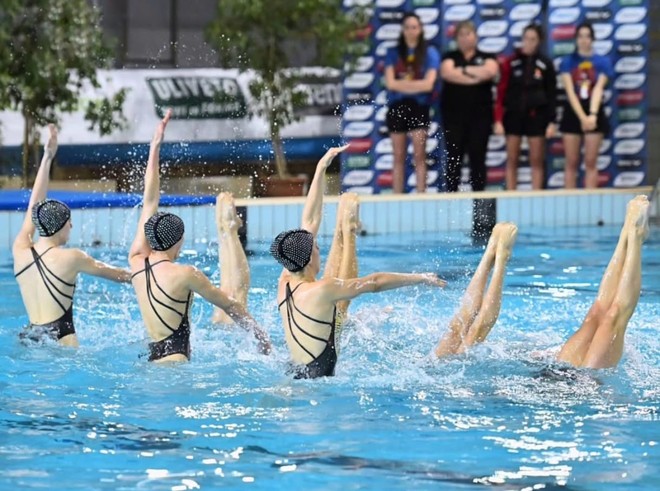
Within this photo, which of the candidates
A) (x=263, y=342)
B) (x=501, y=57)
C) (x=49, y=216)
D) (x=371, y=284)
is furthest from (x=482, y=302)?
(x=501, y=57)

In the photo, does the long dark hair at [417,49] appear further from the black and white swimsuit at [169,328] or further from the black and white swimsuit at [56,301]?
the black and white swimsuit at [169,328]

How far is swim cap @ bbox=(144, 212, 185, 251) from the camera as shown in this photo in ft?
19.4

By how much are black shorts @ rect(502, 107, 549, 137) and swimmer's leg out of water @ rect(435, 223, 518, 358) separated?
736cm

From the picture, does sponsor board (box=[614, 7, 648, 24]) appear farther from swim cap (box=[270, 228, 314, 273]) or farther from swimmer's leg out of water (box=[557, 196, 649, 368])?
swim cap (box=[270, 228, 314, 273])

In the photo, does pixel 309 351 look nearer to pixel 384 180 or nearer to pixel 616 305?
pixel 616 305

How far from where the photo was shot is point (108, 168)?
A: 14.1 meters

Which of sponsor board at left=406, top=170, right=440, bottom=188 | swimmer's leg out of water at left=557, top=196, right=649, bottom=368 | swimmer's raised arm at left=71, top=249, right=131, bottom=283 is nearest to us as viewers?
swimmer's leg out of water at left=557, top=196, right=649, bottom=368

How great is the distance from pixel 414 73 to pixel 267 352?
748cm

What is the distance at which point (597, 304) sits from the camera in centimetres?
576

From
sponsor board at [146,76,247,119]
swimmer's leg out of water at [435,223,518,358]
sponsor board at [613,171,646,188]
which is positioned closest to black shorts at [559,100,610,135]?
sponsor board at [613,171,646,188]

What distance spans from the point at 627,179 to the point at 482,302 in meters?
8.30

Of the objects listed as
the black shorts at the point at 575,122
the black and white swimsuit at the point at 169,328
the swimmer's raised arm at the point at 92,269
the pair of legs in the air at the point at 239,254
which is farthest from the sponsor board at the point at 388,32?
the black and white swimsuit at the point at 169,328

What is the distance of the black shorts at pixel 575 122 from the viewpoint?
13461mm

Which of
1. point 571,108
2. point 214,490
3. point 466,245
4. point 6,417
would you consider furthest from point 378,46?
point 214,490
